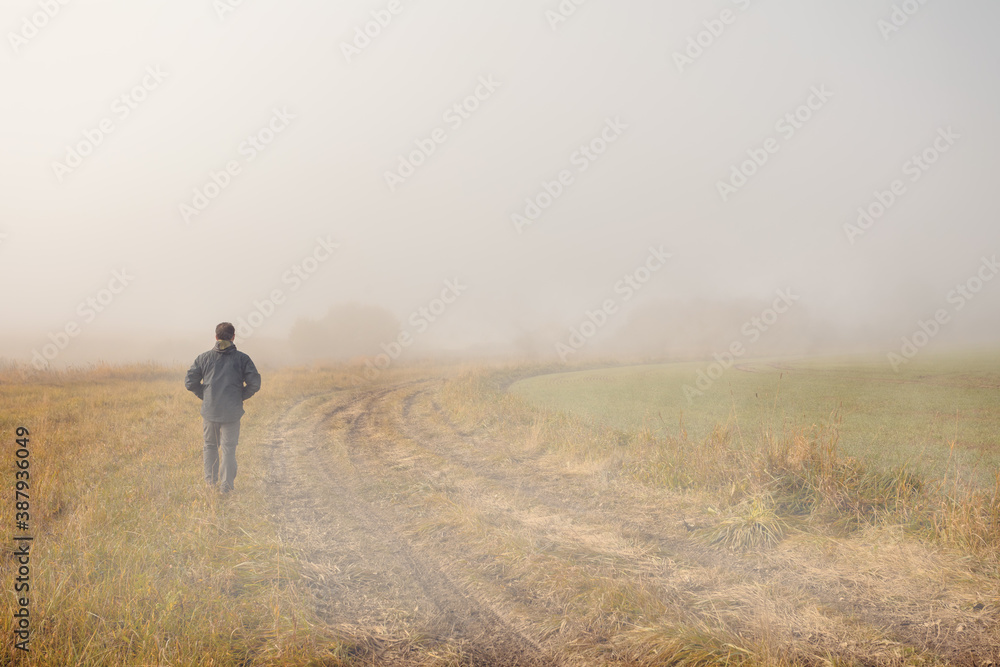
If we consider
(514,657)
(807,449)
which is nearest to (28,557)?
(514,657)

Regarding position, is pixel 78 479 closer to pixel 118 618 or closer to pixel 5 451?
pixel 5 451

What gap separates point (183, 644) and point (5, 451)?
33.9 feet

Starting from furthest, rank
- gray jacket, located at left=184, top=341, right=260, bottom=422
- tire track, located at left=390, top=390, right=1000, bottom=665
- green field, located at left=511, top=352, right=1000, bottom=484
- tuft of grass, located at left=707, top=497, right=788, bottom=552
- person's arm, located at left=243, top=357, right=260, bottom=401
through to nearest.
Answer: person's arm, located at left=243, top=357, right=260, bottom=401
gray jacket, located at left=184, top=341, right=260, bottom=422
green field, located at left=511, top=352, right=1000, bottom=484
tuft of grass, located at left=707, top=497, right=788, bottom=552
tire track, located at left=390, top=390, right=1000, bottom=665

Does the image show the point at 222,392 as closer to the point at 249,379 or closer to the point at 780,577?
the point at 249,379

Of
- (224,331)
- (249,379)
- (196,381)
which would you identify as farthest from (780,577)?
(196,381)

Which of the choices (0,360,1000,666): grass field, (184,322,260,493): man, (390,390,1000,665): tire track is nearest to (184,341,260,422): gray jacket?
(184,322,260,493): man

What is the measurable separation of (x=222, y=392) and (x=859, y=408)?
1352 cm

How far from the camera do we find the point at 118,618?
447 cm

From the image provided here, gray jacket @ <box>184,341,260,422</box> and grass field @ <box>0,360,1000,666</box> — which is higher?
gray jacket @ <box>184,341,260,422</box>

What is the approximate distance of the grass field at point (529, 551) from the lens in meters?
4.18

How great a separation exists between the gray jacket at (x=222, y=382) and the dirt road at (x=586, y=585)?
6.11 feet

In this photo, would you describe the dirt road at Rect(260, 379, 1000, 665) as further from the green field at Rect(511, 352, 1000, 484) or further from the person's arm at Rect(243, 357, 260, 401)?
the green field at Rect(511, 352, 1000, 484)

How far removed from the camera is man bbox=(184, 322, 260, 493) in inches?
325

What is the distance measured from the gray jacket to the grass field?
1.52 m
